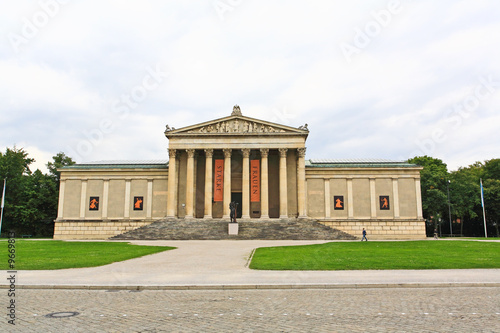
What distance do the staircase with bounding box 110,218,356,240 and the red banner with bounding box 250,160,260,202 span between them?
6.20 m

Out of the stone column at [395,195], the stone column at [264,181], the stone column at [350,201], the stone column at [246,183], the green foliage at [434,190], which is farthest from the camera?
the green foliage at [434,190]

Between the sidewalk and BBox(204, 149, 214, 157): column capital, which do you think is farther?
BBox(204, 149, 214, 157): column capital

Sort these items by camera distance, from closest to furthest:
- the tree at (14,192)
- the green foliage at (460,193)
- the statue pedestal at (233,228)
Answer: the statue pedestal at (233,228)
the tree at (14,192)
the green foliage at (460,193)

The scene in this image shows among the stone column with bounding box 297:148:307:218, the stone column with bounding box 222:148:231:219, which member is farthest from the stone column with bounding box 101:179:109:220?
the stone column with bounding box 297:148:307:218

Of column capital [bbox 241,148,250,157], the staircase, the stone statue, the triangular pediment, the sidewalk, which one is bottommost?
the sidewalk

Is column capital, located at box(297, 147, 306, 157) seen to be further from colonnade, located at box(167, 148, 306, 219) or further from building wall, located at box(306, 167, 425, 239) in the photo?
building wall, located at box(306, 167, 425, 239)

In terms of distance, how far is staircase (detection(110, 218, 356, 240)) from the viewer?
1927 inches

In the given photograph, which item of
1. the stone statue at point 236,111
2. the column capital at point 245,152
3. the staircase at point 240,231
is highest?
the stone statue at point 236,111

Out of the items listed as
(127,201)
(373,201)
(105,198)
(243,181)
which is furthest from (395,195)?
(105,198)

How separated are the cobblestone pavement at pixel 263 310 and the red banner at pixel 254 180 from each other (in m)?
46.6

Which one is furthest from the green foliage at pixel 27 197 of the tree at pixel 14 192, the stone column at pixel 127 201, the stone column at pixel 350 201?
the stone column at pixel 350 201

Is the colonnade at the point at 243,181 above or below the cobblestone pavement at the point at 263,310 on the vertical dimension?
above

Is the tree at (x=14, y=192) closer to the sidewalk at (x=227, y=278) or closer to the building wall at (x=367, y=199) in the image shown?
the building wall at (x=367, y=199)

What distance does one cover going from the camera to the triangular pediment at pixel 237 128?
60.0 m
